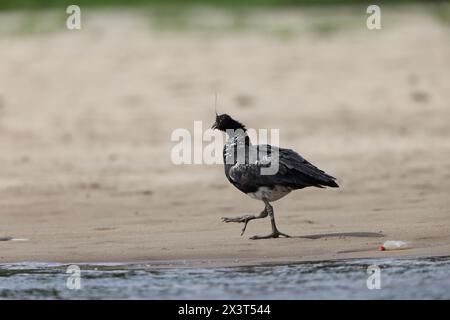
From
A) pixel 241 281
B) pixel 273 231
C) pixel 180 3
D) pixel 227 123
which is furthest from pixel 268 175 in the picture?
pixel 180 3

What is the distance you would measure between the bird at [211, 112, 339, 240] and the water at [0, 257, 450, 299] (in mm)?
827

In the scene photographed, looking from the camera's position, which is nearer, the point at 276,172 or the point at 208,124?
the point at 276,172

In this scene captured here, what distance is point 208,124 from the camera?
14.8 metres

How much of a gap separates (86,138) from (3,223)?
393 cm

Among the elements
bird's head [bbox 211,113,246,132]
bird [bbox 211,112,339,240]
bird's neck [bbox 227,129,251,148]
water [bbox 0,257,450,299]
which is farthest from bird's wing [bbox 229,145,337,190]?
water [bbox 0,257,450,299]

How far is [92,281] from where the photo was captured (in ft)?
26.4

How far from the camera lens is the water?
7.69 meters

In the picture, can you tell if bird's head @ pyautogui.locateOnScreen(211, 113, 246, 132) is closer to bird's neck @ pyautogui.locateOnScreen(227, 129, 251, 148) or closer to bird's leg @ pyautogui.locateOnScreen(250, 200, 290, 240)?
bird's neck @ pyautogui.locateOnScreen(227, 129, 251, 148)

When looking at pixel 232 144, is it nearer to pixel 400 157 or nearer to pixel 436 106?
pixel 400 157

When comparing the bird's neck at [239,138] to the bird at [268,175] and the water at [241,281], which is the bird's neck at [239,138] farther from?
the water at [241,281]

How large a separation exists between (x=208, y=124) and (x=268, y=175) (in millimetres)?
5924

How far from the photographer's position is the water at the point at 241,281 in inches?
303

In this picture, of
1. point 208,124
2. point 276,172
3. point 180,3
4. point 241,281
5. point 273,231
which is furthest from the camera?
point 180,3

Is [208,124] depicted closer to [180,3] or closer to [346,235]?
[180,3]
